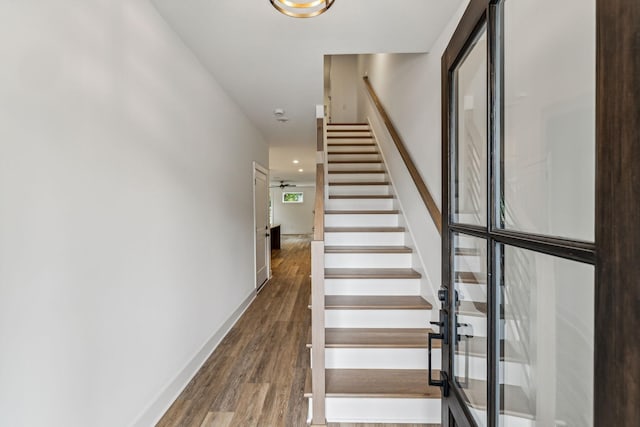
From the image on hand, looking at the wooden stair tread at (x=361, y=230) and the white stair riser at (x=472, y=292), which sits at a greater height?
the wooden stair tread at (x=361, y=230)

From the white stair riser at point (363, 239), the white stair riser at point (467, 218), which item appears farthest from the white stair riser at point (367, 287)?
the white stair riser at point (467, 218)

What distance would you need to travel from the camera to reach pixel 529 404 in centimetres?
70

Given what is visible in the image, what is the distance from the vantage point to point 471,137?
102 centimetres

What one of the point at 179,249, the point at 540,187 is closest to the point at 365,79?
the point at 179,249

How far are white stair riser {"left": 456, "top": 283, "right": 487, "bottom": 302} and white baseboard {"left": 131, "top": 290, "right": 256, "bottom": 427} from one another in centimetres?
181

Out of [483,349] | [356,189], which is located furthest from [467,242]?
[356,189]

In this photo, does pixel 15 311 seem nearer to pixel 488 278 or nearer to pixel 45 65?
pixel 45 65

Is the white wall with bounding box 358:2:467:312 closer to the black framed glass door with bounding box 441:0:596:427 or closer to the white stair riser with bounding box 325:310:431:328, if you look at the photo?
the white stair riser with bounding box 325:310:431:328

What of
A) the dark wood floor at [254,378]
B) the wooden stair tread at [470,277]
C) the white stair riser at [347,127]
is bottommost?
the dark wood floor at [254,378]

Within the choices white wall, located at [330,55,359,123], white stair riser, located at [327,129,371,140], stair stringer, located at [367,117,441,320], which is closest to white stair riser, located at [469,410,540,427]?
stair stringer, located at [367,117,441,320]

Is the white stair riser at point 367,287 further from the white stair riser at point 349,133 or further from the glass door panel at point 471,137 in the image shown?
the white stair riser at point 349,133

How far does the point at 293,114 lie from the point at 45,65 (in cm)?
316

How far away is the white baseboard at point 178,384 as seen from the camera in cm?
185

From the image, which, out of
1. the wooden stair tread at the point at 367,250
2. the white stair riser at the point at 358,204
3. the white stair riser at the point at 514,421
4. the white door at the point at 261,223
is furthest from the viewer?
the white door at the point at 261,223
